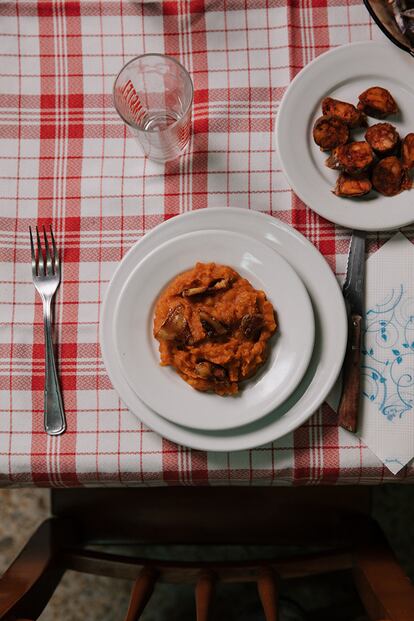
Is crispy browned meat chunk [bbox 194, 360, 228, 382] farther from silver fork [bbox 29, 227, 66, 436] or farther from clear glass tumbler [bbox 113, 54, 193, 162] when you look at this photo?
clear glass tumbler [bbox 113, 54, 193, 162]

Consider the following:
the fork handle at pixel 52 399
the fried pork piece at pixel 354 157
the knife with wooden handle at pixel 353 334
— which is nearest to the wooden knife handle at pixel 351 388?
the knife with wooden handle at pixel 353 334

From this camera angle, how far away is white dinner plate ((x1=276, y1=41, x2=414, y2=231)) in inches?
43.8

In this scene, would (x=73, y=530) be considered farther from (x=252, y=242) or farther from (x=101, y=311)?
(x=252, y=242)

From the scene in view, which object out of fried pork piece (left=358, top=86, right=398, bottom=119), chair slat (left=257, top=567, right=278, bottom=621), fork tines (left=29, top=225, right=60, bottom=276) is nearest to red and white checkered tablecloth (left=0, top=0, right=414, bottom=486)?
fork tines (left=29, top=225, right=60, bottom=276)

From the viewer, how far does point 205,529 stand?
141cm

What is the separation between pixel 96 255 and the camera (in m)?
1.17

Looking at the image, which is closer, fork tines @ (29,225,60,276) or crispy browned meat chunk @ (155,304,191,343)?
crispy browned meat chunk @ (155,304,191,343)

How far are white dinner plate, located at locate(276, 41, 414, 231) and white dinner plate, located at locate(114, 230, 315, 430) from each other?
0.47 ft

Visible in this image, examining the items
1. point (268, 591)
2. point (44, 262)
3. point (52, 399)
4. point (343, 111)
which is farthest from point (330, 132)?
point (268, 591)

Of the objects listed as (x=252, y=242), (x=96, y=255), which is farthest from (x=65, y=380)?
(x=252, y=242)

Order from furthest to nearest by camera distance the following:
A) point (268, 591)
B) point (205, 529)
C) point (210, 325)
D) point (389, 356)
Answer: point (205, 529)
point (268, 591)
point (389, 356)
point (210, 325)

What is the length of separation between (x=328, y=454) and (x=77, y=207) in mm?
624

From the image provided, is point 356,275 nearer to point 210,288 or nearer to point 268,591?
point 210,288

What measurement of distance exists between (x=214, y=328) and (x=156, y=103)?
45 cm
